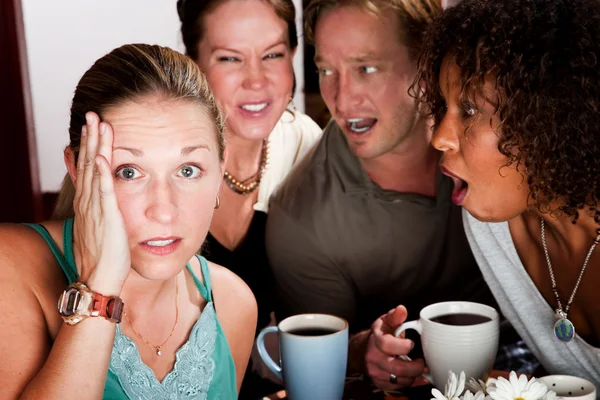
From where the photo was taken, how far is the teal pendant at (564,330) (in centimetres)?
157

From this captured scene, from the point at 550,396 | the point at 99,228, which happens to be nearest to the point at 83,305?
the point at 99,228

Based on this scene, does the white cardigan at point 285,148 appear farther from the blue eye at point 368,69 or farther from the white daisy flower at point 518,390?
the white daisy flower at point 518,390

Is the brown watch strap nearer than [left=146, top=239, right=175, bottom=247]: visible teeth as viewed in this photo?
Yes

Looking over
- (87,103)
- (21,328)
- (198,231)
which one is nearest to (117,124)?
(87,103)

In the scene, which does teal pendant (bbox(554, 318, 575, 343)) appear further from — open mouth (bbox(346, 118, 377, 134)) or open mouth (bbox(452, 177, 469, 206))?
open mouth (bbox(346, 118, 377, 134))

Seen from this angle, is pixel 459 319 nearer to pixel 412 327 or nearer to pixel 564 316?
pixel 412 327

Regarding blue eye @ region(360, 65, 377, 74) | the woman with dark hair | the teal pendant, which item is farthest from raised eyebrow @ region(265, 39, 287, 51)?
the teal pendant

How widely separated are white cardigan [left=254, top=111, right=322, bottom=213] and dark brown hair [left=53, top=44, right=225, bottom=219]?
0.91m

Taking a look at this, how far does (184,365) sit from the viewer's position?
1453 mm

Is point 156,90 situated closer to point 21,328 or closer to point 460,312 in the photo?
point 21,328

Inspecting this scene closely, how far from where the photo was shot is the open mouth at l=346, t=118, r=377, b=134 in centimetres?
213

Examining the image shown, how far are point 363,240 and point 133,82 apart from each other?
1.02 meters

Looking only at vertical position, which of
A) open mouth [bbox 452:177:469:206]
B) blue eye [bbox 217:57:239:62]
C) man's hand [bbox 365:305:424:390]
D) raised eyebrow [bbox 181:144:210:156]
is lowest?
man's hand [bbox 365:305:424:390]

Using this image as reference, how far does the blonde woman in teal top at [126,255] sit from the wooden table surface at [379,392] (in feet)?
0.74
